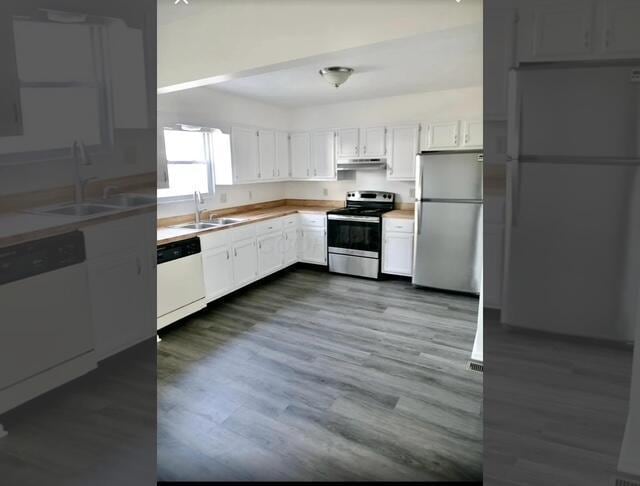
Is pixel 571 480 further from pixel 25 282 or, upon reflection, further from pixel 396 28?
pixel 396 28

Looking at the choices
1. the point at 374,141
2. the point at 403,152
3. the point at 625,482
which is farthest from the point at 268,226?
the point at 625,482

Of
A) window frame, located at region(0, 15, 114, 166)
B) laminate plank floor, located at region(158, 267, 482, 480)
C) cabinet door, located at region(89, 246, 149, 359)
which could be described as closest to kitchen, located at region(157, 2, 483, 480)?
laminate plank floor, located at region(158, 267, 482, 480)

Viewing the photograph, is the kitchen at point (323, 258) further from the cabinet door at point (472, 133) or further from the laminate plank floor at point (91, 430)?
the laminate plank floor at point (91, 430)

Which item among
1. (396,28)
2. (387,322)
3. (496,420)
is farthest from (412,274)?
(496,420)

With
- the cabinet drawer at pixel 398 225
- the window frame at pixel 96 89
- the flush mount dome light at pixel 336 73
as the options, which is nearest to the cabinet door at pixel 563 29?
the window frame at pixel 96 89

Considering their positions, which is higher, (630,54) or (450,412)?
(630,54)

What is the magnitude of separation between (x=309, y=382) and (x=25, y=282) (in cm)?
191

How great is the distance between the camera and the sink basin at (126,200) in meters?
0.53

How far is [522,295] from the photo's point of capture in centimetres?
59

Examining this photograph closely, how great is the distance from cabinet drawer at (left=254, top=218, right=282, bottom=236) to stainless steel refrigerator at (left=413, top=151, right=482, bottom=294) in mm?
1659

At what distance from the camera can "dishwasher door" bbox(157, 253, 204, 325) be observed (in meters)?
2.81

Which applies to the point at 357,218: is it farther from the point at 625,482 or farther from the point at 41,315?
the point at 41,315

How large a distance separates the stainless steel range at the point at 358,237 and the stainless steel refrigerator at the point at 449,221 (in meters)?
0.53

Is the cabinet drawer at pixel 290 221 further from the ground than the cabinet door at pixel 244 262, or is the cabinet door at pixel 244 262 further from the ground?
the cabinet drawer at pixel 290 221
